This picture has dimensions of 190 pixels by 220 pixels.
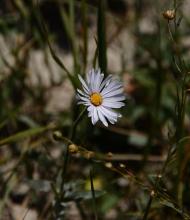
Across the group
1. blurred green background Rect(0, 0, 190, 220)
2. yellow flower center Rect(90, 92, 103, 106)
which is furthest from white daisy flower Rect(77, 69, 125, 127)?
blurred green background Rect(0, 0, 190, 220)

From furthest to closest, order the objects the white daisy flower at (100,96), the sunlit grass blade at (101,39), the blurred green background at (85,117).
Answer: the blurred green background at (85,117) < the sunlit grass blade at (101,39) < the white daisy flower at (100,96)

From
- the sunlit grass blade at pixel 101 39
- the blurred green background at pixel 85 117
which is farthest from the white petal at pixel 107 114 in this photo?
the blurred green background at pixel 85 117

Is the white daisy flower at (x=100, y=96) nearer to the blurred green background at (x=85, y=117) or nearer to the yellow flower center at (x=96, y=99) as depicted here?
the yellow flower center at (x=96, y=99)

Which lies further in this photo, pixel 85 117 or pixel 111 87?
pixel 85 117

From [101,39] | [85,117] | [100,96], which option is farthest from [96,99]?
[85,117]

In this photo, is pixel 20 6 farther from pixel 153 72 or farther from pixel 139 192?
pixel 139 192

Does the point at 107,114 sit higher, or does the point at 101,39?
the point at 101,39

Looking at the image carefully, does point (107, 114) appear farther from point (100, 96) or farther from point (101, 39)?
point (101, 39)
